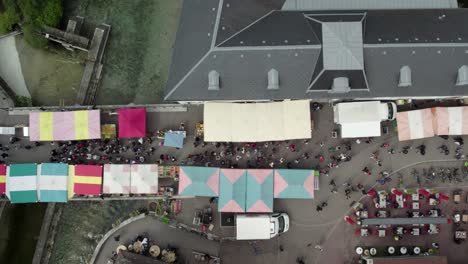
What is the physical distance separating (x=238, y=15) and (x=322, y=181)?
A: 70.7ft

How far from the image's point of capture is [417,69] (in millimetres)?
41344

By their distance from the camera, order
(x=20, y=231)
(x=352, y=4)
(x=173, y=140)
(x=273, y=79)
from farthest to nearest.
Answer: (x=20, y=231) < (x=173, y=140) < (x=352, y=4) < (x=273, y=79)

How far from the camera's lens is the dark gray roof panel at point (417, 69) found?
40688 millimetres

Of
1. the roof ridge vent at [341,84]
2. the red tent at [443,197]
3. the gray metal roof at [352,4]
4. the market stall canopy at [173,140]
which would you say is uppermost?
the gray metal roof at [352,4]

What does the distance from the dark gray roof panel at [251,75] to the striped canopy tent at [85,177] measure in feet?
44.6

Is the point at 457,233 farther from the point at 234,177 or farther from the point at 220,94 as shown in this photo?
the point at 220,94

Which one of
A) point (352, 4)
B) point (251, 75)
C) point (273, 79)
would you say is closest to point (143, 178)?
point (251, 75)

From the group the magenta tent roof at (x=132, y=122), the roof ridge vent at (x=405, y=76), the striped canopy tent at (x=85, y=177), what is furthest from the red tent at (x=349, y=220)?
the striped canopy tent at (x=85, y=177)

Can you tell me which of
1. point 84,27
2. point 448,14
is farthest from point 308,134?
point 84,27

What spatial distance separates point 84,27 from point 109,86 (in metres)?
8.40

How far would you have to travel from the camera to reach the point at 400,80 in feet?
136

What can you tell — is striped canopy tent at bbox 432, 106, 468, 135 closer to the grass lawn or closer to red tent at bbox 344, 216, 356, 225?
red tent at bbox 344, 216, 356, 225

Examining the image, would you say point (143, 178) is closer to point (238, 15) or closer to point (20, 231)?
point (20, 231)

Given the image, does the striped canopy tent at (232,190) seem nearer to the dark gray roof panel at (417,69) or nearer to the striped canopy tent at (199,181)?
the striped canopy tent at (199,181)
